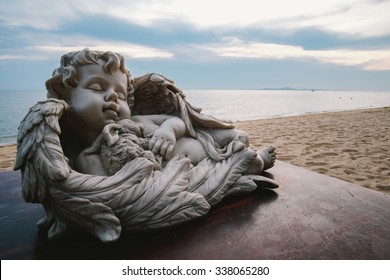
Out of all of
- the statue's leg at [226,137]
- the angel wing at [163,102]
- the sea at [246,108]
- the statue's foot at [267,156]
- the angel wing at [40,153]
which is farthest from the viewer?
the sea at [246,108]

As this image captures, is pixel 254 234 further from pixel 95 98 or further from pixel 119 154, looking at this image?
pixel 95 98

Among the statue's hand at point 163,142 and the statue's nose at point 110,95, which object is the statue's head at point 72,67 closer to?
the statue's nose at point 110,95

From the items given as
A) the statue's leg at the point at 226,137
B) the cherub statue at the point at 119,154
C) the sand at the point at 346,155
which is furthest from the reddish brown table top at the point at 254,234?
the sand at the point at 346,155

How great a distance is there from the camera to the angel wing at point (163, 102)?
5.71ft

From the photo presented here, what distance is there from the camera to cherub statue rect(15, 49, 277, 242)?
1167 mm

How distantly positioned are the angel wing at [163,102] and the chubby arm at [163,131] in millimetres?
78

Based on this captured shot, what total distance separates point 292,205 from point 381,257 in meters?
0.51

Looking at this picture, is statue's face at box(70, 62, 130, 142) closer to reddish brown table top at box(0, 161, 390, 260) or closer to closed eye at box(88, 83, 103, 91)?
closed eye at box(88, 83, 103, 91)

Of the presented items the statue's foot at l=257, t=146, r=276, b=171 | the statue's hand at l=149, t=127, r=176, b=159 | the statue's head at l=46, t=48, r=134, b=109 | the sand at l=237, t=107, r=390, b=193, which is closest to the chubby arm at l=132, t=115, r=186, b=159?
the statue's hand at l=149, t=127, r=176, b=159

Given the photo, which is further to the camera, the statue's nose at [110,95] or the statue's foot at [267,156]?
the statue's foot at [267,156]

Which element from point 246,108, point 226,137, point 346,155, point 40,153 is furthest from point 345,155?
point 246,108

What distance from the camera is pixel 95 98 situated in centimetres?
141

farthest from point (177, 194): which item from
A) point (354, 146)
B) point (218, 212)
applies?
point (354, 146)

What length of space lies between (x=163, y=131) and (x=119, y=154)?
291mm
